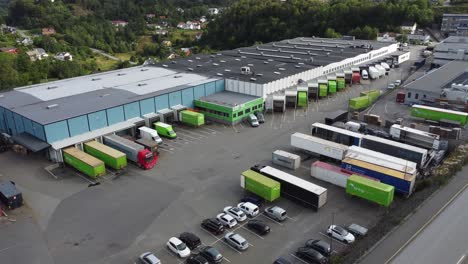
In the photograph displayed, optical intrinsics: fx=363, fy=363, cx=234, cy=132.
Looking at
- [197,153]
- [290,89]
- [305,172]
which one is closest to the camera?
[305,172]

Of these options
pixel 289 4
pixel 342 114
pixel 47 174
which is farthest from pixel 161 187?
pixel 289 4


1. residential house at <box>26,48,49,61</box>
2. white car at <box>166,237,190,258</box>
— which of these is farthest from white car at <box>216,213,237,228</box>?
residential house at <box>26,48,49,61</box>

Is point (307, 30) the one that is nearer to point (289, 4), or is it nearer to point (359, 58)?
point (289, 4)

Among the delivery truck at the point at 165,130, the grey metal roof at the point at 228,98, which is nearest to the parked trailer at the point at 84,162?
the delivery truck at the point at 165,130

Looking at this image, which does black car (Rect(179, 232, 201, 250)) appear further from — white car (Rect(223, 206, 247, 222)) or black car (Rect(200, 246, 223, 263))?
white car (Rect(223, 206, 247, 222))

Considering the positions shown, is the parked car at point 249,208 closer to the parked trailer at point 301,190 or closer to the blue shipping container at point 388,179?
the parked trailer at point 301,190

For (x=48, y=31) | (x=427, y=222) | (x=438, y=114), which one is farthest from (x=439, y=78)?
(x=48, y=31)
